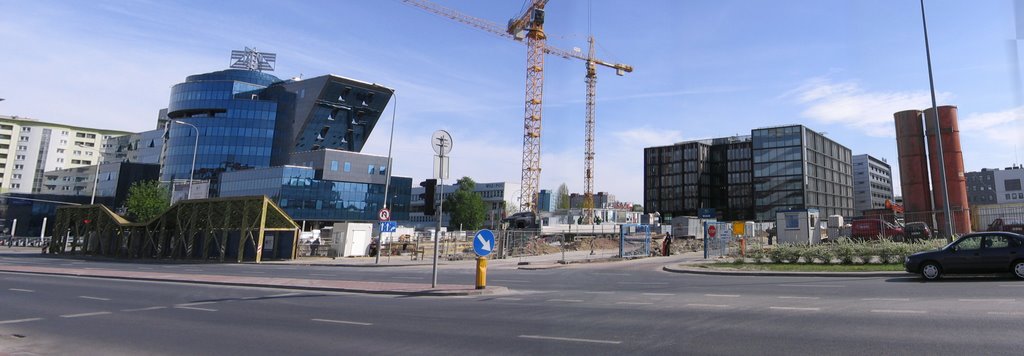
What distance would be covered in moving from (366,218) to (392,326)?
306 ft

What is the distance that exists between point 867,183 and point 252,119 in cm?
16216

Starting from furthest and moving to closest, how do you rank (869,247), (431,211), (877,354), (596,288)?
(869,247) < (596,288) < (431,211) < (877,354)

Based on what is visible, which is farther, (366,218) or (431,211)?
(366,218)

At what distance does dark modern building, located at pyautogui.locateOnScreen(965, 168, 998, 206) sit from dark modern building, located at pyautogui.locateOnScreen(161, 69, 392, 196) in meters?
139

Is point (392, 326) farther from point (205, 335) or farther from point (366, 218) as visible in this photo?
point (366, 218)

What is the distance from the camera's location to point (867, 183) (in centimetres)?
15012

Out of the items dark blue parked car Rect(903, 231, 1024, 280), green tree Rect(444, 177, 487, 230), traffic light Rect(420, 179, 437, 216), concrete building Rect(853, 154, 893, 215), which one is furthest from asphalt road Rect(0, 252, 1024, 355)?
concrete building Rect(853, 154, 893, 215)

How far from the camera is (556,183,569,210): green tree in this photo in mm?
166000

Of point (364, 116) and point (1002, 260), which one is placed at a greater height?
point (364, 116)

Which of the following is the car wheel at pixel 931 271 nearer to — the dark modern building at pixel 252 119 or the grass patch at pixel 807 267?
the grass patch at pixel 807 267

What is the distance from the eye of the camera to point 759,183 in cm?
10662

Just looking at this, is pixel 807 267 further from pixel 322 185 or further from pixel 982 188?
pixel 982 188

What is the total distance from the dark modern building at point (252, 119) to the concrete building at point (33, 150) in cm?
3653

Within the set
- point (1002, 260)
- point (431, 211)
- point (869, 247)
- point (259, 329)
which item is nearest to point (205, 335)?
point (259, 329)
